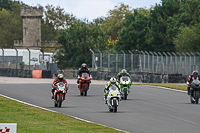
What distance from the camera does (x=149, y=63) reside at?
48469mm

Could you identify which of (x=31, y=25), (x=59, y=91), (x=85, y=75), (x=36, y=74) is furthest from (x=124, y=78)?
(x=31, y=25)

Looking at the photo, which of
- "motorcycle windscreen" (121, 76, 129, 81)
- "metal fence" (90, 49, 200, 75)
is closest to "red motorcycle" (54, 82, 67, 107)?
"motorcycle windscreen" (121, 76, 129, 81)

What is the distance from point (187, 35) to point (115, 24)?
65509mm

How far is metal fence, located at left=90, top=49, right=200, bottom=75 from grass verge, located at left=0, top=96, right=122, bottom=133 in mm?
27292

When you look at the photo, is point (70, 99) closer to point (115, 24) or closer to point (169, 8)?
point (169, 8)

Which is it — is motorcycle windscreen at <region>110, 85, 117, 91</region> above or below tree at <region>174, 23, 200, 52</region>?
below

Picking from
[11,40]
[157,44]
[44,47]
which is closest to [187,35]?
Result: [157,44]

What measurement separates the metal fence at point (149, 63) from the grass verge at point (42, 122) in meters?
27.3

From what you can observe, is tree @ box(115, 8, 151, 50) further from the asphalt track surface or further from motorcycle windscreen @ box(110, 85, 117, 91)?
motorcycle windscreen @ box(110, 85, 117, 91)

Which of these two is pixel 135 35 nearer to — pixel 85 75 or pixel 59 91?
pixel 85 75

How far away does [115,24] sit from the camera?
133000 mm

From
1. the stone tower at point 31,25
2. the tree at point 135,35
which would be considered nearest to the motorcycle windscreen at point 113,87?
the tree at point 135,35

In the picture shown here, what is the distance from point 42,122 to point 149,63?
33.0 meters

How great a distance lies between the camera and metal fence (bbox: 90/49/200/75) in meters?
46.4
